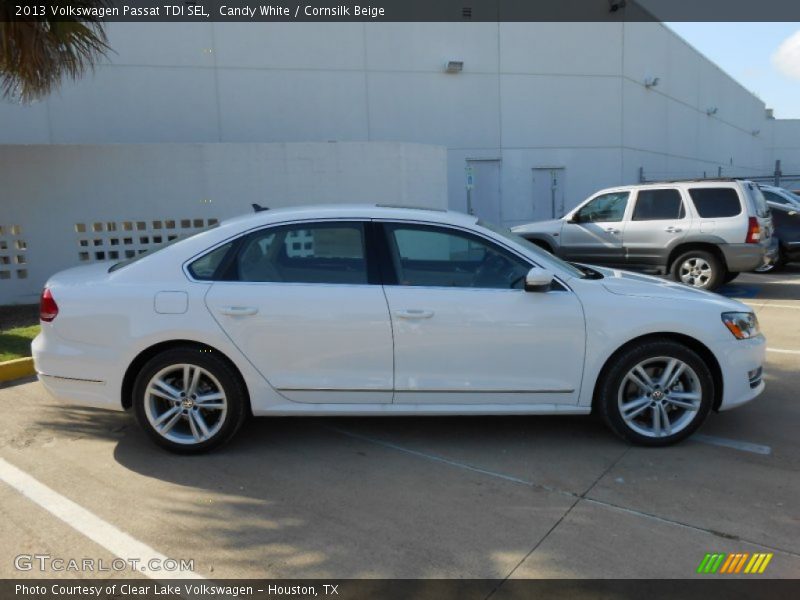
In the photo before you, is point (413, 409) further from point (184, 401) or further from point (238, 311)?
point (184, 401)

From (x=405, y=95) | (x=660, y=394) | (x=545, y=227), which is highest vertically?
(x=405, y=95)

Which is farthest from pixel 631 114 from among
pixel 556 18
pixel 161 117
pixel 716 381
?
pixel 716 381

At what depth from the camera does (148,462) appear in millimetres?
4348

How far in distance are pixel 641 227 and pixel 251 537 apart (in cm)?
909

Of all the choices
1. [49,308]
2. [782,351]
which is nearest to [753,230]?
[782,351]

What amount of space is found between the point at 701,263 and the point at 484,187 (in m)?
8.48

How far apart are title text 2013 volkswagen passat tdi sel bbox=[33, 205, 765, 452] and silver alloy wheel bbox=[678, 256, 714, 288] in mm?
6422

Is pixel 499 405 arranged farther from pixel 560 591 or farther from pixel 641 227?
pixel 641 227

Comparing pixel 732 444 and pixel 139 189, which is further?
pixel 139 189

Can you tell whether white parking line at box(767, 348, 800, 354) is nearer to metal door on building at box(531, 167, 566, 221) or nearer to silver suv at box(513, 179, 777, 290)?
silver suv at box(513, 179, 777, 290)

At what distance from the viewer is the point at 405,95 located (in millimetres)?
16922

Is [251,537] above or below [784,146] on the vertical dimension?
below

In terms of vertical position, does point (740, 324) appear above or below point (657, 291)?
below

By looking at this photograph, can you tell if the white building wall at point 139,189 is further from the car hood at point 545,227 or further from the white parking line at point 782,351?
the white parking line at point 782,351
